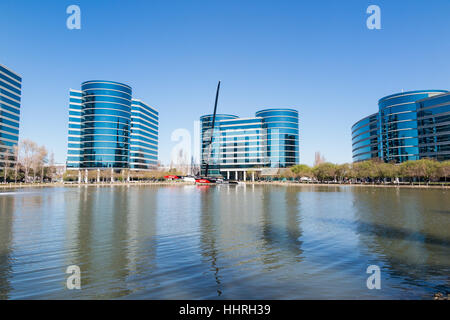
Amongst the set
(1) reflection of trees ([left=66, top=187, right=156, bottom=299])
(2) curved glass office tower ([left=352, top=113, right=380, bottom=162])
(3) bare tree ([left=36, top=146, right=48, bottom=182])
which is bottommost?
(1) reflection of trees ([left=66, top=187, right=156, bottom=299])

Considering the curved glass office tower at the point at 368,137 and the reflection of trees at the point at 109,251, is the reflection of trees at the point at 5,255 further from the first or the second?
the curved glass office tower at the point at 368,137

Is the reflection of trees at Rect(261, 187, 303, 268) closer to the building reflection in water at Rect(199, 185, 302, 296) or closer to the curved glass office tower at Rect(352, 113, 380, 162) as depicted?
the building reflection in water at Rect(199, 185, 302, 296)

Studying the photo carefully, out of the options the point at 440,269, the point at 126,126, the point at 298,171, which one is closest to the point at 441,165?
the point at 298,171

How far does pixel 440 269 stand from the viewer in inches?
516

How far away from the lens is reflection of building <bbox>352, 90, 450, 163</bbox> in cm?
12681

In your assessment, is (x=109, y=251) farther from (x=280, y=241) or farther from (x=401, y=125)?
(x=401, y=125)

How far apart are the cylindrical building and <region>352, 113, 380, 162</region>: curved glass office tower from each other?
495 ft

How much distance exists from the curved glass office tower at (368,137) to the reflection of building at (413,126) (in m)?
0.59

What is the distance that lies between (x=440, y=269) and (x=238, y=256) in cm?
917

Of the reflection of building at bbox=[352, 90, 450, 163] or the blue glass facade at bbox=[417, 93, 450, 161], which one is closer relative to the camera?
the blue glass facade at bbox=[417, 93, 450, 161]

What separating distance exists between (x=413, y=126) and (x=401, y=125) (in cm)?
564

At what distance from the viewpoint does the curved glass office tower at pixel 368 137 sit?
170 m

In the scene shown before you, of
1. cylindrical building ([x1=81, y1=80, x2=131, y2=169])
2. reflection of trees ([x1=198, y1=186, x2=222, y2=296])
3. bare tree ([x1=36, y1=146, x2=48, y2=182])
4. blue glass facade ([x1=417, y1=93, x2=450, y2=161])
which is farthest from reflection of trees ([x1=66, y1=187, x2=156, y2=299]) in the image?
cylindrical building ([x1=81, y1=80, x2=131, y2=169])

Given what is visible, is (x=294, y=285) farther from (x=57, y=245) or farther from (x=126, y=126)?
(x=126, y=126)
